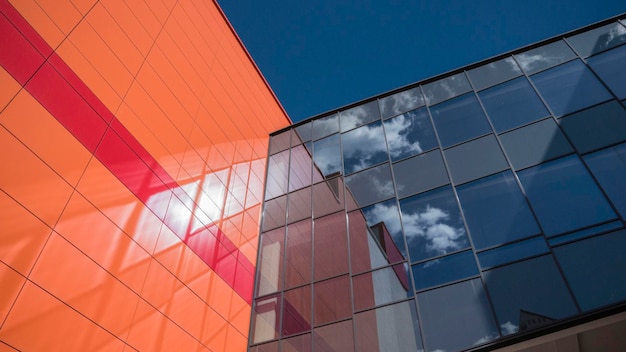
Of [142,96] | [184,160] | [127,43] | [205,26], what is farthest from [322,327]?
[205,26]

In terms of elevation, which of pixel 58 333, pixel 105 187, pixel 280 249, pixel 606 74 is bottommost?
pixel 58 333

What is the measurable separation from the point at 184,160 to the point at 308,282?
18.4ft

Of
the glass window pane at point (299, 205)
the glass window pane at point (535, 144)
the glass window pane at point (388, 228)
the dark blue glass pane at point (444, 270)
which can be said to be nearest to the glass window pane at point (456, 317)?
the dark blue glass pane at point (444, 270)

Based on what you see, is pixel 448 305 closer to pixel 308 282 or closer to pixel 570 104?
pixel 308 282

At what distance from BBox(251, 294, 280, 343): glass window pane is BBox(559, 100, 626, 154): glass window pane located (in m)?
10.7

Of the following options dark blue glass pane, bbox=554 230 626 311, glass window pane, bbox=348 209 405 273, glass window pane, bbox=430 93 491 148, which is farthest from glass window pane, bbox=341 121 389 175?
dark blue glass pane, bbox=554 230 626 311

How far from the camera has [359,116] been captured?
1862cm

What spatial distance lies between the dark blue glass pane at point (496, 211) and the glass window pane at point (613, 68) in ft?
15.1

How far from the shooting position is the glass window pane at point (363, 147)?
16.5 metres

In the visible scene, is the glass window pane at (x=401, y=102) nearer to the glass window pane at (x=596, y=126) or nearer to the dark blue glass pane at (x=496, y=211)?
the dark blue glass pane at (x=496, y=211)

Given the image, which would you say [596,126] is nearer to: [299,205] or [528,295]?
[528,295]

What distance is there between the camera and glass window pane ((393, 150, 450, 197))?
14461mm

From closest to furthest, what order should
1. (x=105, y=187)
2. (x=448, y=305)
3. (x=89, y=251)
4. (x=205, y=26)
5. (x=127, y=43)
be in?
(x=89, y=251) < (x=105, y=187) < (x=448, y=305) < (x=127, y=43) < (x=205, y=26)

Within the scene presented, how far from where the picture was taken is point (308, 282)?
1421 cm
